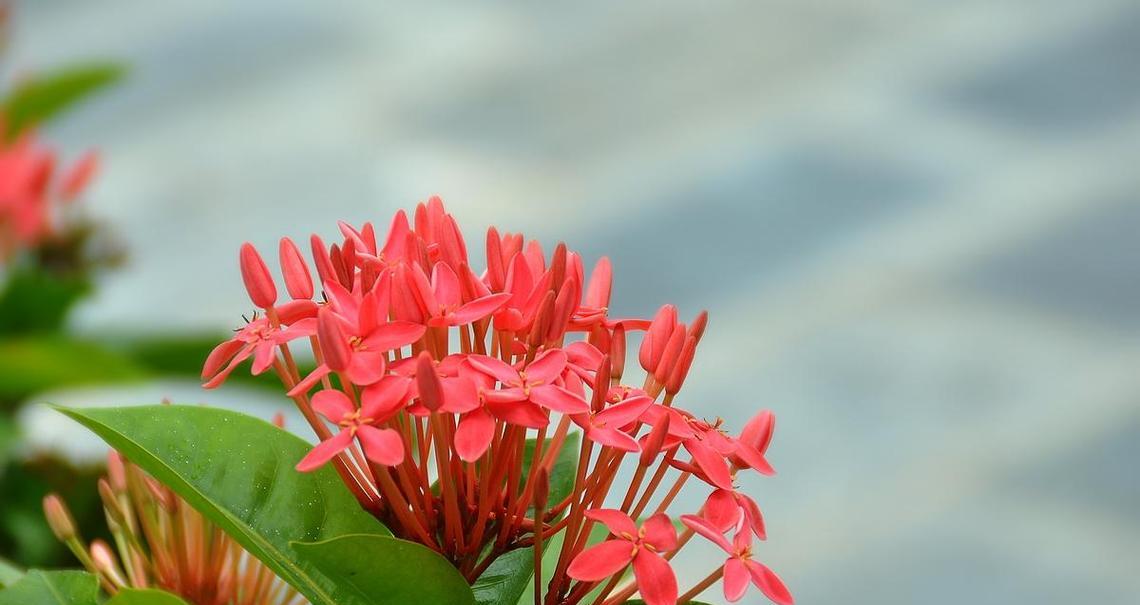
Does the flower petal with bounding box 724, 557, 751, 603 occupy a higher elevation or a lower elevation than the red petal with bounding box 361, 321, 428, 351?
lower

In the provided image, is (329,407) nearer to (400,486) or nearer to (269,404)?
(400,486)

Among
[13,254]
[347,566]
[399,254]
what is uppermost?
[13,254]

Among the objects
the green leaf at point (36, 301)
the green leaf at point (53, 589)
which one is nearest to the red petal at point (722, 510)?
the green leaf at point (53, 589)

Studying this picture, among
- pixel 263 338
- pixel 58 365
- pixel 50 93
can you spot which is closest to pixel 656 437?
pixel 263 338

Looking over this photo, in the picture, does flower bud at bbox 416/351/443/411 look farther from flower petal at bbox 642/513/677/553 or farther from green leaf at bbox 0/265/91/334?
green leaf at bbox 0/265/91/334

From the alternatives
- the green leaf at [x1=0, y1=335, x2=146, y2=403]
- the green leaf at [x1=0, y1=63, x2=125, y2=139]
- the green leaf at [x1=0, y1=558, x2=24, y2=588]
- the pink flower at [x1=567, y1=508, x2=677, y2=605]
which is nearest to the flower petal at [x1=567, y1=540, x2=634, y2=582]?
the pink flower at [x1=567, y1=508, x2=677, y2=605]

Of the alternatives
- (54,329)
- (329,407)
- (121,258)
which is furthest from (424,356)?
(121,258)

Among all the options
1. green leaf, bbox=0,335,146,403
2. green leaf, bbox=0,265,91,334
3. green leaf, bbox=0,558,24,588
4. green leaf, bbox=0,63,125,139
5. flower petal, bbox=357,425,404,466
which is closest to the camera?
flower petal, bbox=357,425,404,466
